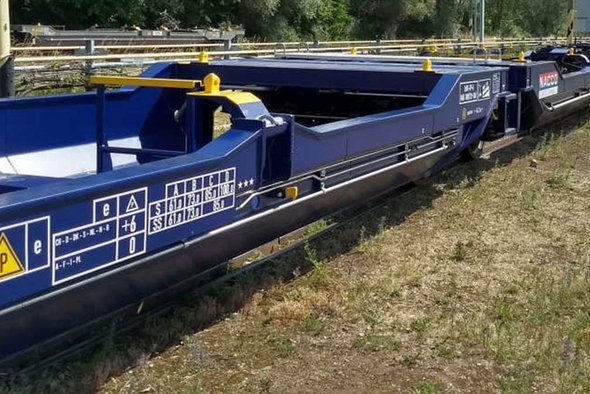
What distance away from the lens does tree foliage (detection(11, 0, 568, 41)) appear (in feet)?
125

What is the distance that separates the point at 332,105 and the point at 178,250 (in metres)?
4.15

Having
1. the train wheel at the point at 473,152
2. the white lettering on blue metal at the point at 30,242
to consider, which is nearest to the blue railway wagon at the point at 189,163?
the white lettering on blue metal at the point at 30,242

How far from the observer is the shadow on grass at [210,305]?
13.2 ft

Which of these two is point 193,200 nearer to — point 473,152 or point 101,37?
point 473,152

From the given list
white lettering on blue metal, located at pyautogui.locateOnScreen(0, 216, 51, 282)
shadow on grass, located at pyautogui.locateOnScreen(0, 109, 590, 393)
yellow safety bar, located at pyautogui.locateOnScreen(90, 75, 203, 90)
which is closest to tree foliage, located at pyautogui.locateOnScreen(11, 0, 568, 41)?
shadow on grass, located at pyautogui.locateOnScreen(0, 109, 590, 393)

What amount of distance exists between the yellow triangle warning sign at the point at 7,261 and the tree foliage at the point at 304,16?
118 feet

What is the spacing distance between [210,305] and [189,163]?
4.69 feet

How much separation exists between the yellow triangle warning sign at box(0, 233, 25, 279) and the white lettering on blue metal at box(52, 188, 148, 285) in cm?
19

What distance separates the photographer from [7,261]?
3.02 metres

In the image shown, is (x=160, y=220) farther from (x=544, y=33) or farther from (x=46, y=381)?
(x=544, y=33)

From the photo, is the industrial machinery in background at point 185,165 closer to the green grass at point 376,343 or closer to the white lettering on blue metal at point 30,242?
the white lettering on blue metal at point 30,242

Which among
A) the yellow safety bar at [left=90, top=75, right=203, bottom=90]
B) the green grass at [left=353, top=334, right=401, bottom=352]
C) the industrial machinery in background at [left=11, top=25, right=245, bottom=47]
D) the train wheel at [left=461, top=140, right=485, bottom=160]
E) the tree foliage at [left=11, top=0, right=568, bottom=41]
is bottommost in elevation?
the green grass at [left=353, top=334, right=401, bottom=352]

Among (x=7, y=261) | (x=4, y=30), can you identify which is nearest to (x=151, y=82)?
(x=7, y=261)

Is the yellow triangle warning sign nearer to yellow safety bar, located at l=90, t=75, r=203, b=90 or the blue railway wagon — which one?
the blue railway wagon
